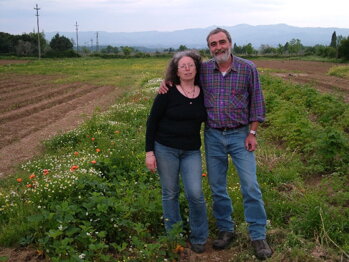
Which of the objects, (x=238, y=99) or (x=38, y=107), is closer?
(x=238, y=99)

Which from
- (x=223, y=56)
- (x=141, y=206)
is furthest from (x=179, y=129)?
(x=141, y=206)

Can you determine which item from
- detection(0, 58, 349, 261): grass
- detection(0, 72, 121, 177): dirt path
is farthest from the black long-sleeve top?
detection(0, 72, 121, 177): dirt path

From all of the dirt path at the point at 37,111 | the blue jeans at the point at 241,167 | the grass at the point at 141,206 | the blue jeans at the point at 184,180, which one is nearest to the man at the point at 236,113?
the blue jeans at the point at 241,167

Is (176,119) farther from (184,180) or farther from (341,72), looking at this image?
(341,72)

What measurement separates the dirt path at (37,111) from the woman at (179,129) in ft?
15.3

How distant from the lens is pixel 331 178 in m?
5.85

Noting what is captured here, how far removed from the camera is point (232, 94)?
3693mm

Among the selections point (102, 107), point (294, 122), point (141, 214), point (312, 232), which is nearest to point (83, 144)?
point (141, 214)

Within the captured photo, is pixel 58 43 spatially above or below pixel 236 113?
above

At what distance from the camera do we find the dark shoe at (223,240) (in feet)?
13.1

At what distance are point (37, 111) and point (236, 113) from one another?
1227 centimetres

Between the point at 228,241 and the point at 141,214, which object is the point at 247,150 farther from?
the point at 141,214

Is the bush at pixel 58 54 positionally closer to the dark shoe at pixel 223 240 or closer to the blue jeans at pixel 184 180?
the blue jeans at pixel 184 180

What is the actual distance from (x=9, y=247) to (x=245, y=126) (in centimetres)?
280
